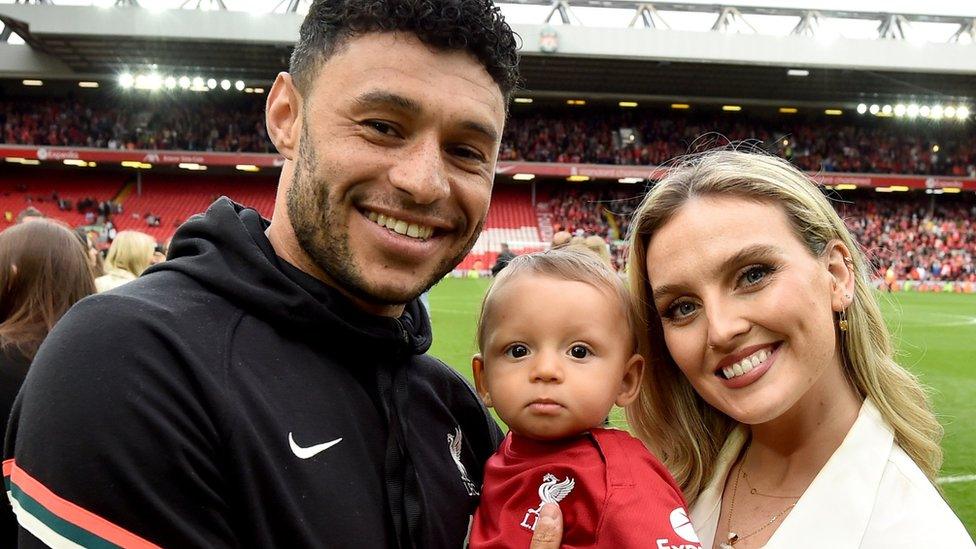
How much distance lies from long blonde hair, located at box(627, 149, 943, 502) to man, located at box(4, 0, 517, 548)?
718mm

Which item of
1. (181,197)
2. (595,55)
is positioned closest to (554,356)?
(595,55)

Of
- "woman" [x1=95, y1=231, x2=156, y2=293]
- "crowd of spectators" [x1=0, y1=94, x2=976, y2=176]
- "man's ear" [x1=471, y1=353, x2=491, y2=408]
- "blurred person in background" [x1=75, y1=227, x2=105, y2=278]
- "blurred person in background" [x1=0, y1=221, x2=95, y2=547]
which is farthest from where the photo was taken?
"crowd of spectators" [x1=0, y1=94, x2=976, y2=176]

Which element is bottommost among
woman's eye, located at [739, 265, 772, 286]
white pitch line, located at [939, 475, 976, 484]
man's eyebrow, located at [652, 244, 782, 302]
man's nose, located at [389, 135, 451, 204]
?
white pitch line, located at [939, 475, 976, 484]

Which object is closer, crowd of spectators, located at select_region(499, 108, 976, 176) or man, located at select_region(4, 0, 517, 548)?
man, located at select_region(4, 0, 517, 548)

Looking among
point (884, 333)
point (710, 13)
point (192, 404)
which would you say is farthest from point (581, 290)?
point (710, 13)

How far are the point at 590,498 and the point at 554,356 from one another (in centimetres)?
41

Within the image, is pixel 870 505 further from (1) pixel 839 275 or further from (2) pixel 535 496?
(2) pixel 535 496

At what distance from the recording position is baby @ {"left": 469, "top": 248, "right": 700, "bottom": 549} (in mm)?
1935

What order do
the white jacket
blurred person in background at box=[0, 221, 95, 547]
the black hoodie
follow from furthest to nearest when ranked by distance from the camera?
blurred person in background at box=[0, 221, 95, 547]
the white jacket
the black hoodie

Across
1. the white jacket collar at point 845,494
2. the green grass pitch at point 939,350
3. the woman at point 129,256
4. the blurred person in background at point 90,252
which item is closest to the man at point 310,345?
the green grass pitch at point 939,350

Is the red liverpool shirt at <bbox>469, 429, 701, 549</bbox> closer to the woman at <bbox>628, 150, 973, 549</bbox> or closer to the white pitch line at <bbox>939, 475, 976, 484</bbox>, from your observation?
the woman at <bbox>628, 150, 973, 549</bbox>

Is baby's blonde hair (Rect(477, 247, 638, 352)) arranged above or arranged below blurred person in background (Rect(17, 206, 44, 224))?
above

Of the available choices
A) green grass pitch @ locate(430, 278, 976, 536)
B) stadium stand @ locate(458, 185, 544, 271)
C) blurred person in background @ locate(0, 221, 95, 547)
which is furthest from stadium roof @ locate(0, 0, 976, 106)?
blurred person in background @ locate(0, 221, 95, 547)

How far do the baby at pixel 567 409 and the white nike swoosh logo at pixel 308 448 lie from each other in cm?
55
